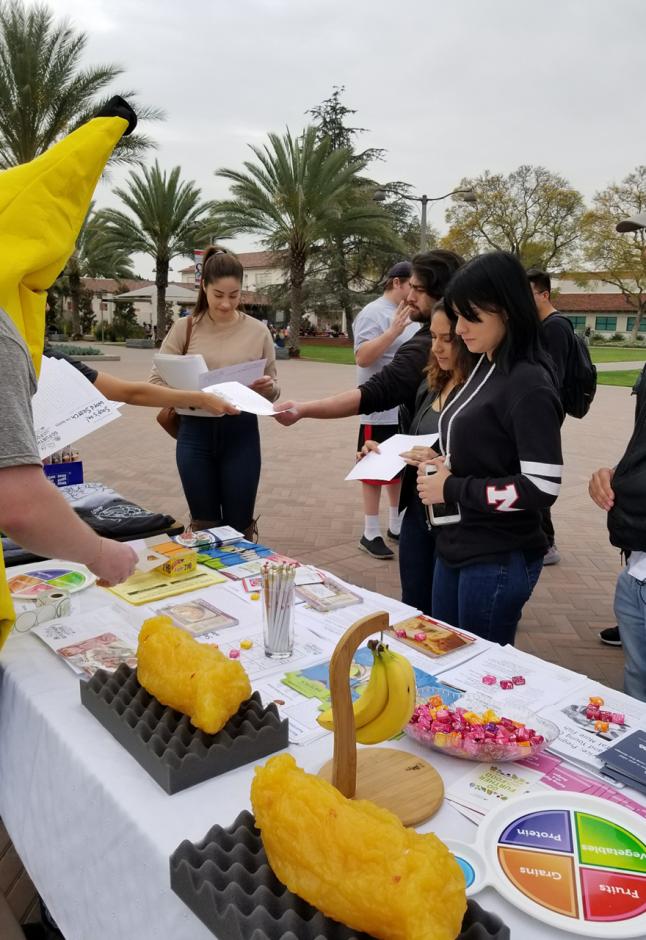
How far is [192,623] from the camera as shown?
175 centimetres

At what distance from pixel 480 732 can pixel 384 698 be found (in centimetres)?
24

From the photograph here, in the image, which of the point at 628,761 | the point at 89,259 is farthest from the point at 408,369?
the point at 89,259

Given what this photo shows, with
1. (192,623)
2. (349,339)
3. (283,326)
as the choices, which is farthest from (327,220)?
(192,623)

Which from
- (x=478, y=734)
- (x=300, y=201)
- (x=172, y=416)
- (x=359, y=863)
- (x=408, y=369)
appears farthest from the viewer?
(x=300, y=201)

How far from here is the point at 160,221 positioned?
24.2 metres

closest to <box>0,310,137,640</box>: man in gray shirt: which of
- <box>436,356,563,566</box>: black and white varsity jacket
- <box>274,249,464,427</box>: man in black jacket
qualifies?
<box>436,356,563,566</box>: black and white varsity jacket

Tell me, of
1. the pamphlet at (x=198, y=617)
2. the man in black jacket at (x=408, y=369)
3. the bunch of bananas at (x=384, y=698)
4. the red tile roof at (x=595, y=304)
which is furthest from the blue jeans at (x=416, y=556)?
the red tile roof at (x=595, y=304)

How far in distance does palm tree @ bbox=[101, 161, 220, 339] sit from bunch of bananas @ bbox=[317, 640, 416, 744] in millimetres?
25137

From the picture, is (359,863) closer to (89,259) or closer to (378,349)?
(378,349)

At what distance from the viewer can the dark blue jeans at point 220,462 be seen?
330cm

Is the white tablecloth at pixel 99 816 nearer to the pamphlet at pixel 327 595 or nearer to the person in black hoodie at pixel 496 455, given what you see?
the pamphlet at pixel 327 595

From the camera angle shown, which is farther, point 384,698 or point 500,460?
point 500,460

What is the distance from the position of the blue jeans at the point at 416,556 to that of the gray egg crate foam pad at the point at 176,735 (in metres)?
1.32

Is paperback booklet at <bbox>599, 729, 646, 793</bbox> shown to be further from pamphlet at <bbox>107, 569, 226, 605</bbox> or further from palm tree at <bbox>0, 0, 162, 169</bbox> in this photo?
palm tree at <bbox>0, 0, 162, 169</bbox>
